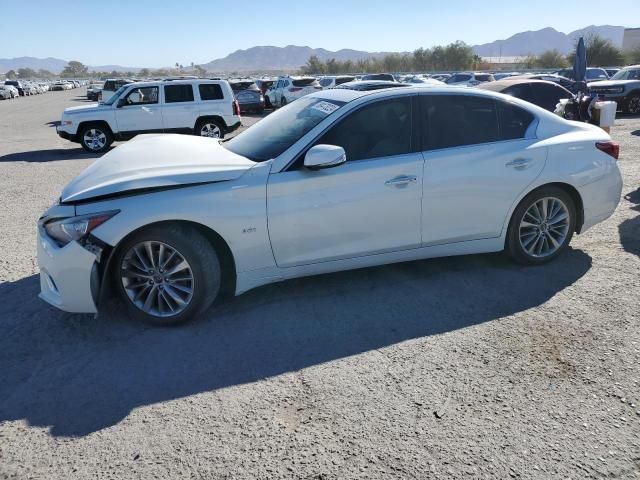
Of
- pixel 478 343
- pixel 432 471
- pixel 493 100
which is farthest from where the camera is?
pixel 493 100

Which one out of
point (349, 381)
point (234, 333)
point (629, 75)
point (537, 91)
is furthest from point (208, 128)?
point (629, 75)

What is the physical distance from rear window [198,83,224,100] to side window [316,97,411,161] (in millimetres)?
10997

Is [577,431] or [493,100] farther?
[493,100]

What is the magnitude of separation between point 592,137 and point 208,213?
3.65 metres

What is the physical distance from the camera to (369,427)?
2898 mm

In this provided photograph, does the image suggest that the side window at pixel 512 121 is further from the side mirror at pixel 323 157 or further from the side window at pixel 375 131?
the side mirror at pixel 323 157

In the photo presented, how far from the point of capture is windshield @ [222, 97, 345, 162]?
14.3 ft

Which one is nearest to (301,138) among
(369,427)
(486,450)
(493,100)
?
(493,100)

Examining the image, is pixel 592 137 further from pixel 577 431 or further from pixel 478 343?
pixel 577 431

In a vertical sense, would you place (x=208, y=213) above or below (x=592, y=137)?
below

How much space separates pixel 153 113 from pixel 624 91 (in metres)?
16.4

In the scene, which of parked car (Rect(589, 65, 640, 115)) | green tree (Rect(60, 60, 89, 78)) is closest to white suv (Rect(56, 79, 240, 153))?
parked car (Rect(589, 65, 640, 115))

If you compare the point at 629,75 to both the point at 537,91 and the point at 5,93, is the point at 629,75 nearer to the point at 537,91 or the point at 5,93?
the point at 537,91

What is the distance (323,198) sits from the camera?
13.5 feet
